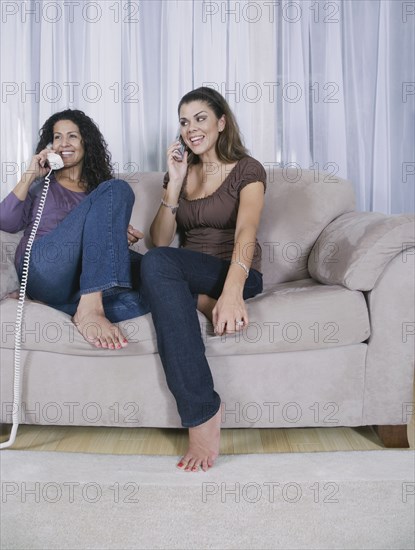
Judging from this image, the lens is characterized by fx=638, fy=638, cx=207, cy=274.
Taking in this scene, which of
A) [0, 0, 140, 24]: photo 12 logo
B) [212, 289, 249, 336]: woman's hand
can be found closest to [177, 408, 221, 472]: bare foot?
[212, 289, 249, 336]: woman's hand

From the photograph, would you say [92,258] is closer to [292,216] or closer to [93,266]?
[93,266]

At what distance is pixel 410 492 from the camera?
66.8 inches

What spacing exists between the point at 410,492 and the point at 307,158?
1.89m

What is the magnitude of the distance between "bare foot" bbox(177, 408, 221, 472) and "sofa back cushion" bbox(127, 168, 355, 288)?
76cm

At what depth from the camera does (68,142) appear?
243 cm

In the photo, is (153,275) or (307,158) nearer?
(153,275)

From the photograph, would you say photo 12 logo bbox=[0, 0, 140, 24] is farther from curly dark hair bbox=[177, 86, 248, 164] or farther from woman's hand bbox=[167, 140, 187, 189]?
woman's hand bbox=[167, 140, 187, 189]

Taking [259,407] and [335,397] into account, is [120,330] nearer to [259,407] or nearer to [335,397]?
[259,407]

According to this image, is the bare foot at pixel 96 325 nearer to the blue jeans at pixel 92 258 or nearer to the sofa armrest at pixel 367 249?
the blue jeans at pixel 92 258

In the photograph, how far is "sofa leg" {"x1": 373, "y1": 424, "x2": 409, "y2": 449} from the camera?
6.59 feet

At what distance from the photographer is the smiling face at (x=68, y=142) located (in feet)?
7.90

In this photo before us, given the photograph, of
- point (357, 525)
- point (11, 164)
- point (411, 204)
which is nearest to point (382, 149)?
point (411, 204)

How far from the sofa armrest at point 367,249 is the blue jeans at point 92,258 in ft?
2.07

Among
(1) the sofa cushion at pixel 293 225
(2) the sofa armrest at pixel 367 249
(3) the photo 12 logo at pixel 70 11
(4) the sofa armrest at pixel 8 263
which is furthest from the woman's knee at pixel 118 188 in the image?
(3) the photo 12 logo at pixel 70 11
